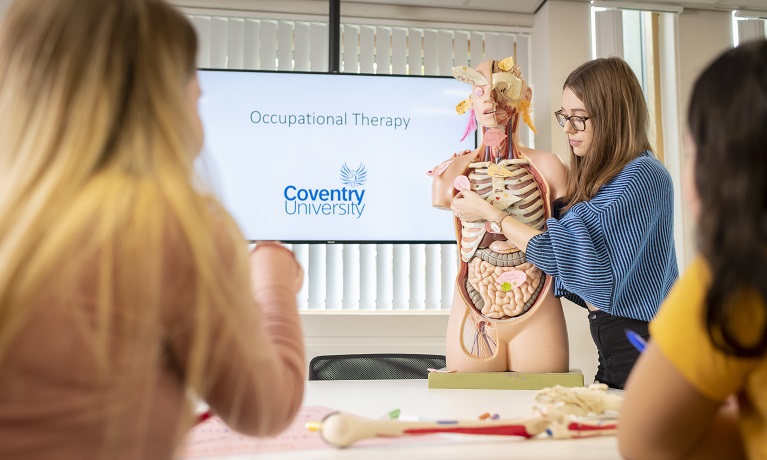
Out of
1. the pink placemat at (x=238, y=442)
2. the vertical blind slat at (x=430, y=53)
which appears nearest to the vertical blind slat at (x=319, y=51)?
the vertical blind slat at (x=430, y=53)

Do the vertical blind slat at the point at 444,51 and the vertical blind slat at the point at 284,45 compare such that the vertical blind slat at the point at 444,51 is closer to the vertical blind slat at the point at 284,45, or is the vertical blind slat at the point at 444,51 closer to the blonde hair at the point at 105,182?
the vertical blind slat at the point at 284,45

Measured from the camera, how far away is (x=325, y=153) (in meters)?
3.67

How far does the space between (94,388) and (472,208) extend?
164cm

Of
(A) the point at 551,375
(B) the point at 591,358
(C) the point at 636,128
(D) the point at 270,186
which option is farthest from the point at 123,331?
(B) the point at 591,358

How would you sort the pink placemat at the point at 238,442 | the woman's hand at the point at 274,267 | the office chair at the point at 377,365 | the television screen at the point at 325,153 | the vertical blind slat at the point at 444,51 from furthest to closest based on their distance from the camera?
1. the vertical blind slat at the point at 444,51
2. the television screen at the point at 325,153
3. the office chair at the point at 377,365
4. the pink placemat at the point at 238,442
5. the woman's hand at the point at 274,267

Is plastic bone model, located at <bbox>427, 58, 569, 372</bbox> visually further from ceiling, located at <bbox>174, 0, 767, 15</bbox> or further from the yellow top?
ceiling, located at <bbox>174, 0, 767, 15</bbox>

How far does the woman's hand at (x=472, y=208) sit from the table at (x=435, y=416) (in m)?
0.52

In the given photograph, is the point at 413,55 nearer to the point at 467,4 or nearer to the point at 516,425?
the point at 467,4

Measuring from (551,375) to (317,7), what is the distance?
2.63 meters

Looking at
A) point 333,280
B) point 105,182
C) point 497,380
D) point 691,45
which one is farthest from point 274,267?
point 691,45

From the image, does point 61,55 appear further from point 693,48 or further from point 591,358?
point 693,48

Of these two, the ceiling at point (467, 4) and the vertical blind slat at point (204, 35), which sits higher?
the ceiling at point (467, 4)

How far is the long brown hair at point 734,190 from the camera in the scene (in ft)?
2.34

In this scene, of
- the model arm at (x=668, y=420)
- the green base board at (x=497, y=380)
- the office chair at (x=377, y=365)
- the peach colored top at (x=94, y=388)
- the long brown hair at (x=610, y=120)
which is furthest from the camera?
the office chair at (x=377, y=365)
